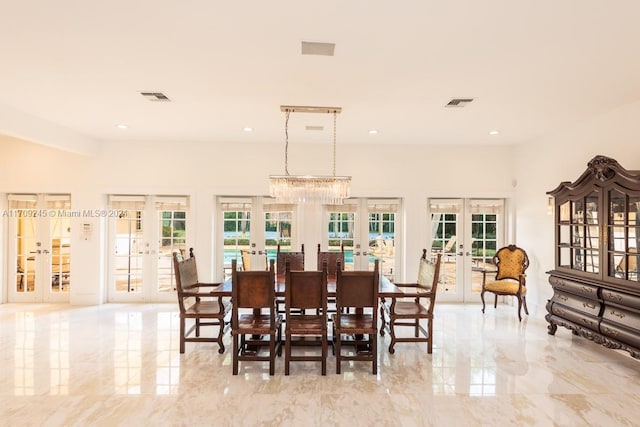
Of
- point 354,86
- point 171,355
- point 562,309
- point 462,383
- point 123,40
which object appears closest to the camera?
point 123,40

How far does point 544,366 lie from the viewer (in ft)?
11.5

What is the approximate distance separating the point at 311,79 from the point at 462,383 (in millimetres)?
2962

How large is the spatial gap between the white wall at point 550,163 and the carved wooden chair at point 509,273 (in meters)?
0.23

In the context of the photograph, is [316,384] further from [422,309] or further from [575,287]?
[575,287]

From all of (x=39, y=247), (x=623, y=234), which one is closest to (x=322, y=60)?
(x=623, y=234)

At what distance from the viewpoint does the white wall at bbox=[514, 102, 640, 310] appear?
400cm

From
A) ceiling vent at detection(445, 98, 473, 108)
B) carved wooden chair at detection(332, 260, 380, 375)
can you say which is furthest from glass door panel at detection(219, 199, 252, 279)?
ceiling vent at detection(445, 98, 473, 108)

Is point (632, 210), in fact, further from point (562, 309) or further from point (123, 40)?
point (123, 40)

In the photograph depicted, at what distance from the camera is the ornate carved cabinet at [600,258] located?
11.3 feet

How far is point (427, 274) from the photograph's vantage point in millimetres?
4043

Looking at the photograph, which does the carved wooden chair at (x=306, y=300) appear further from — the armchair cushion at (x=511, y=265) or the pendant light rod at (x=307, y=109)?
the armchair cushion at (x=511, y=265)

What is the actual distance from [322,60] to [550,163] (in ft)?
13.3

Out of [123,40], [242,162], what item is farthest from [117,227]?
[123,40]

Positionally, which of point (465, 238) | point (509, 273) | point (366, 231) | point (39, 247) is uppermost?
point (366, 231)
